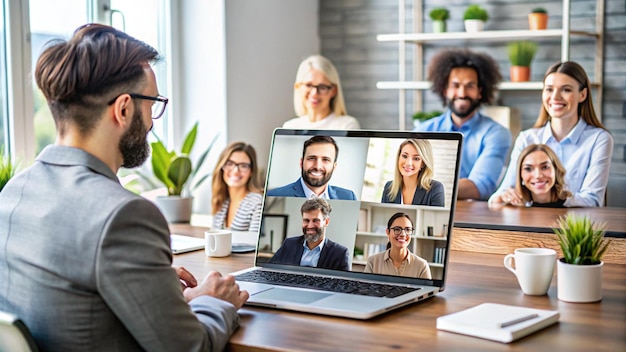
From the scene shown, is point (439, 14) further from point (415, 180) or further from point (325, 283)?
point (325, 283)

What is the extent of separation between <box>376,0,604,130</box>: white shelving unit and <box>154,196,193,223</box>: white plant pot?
1.85m

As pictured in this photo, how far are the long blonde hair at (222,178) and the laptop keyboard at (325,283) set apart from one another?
1.79m

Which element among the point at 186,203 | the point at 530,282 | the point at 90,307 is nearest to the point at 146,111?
the point at 90,307

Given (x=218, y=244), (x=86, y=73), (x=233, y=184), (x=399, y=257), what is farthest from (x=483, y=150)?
(x=86, y=73)

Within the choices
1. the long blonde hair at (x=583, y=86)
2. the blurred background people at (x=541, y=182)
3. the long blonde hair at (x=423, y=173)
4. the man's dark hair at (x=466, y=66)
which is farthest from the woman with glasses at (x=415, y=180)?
the man's dark hair at (x=466, y=66)

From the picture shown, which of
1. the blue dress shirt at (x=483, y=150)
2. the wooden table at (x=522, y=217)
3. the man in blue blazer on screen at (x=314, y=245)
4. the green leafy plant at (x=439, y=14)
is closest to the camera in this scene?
the man in blue blazer on screen at (x=314, y=245)

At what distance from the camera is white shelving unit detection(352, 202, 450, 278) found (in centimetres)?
174

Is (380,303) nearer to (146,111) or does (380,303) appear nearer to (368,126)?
(146,111)

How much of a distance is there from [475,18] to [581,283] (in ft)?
11.2

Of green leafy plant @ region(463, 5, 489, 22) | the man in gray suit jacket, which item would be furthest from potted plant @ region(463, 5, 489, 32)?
the man in gray suit jacket

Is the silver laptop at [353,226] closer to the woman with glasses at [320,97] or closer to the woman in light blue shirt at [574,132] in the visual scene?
the woman in light blue shirt at [574,132]

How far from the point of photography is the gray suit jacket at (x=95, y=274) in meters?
1.32

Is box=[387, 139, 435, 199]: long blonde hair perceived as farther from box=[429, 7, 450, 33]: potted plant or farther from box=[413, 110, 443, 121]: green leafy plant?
box=[429, 7, 450, 33]: potted plant

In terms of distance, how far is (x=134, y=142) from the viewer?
5.04 feet
